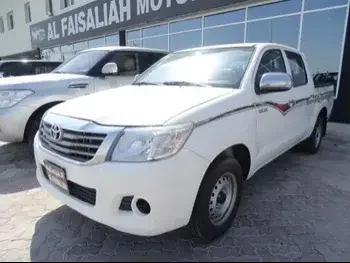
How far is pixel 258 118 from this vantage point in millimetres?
2965

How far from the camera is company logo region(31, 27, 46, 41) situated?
74.6 ft

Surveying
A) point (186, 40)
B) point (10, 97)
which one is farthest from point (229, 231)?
point (186, 40)

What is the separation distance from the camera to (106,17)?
1570 centimetres

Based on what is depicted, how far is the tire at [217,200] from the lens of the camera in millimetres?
2346

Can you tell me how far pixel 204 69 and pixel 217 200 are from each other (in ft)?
4.75

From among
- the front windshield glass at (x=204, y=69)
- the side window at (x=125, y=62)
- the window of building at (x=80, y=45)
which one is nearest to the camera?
the front windshield glass at (x=204, y=69)

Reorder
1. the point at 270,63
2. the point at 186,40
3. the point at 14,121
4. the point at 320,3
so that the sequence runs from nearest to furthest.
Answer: the point at 270,63
the point at 14,121
the point at 320,3
the point at 186,40

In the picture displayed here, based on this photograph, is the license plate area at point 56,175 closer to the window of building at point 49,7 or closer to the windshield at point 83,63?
the windshield at point 83,63

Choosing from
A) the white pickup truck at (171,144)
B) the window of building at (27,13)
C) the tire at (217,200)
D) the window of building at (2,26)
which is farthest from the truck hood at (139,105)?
the window of building at (2,26)

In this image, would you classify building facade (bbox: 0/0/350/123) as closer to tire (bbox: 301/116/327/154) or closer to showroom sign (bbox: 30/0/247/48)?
showroom sign (bbox: 30/0/247/48)

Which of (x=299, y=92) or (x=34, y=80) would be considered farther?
(x=34, y=80)

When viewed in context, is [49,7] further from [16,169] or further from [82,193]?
[82,193]

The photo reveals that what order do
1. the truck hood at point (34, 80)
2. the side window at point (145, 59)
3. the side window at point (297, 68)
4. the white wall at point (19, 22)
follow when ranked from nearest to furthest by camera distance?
the side window at point (297, 68) < the truck hood at point (34, 80) < the side window at point (145, 59) < the white wall at point (19, 22)

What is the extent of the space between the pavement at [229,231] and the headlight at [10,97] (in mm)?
1068
